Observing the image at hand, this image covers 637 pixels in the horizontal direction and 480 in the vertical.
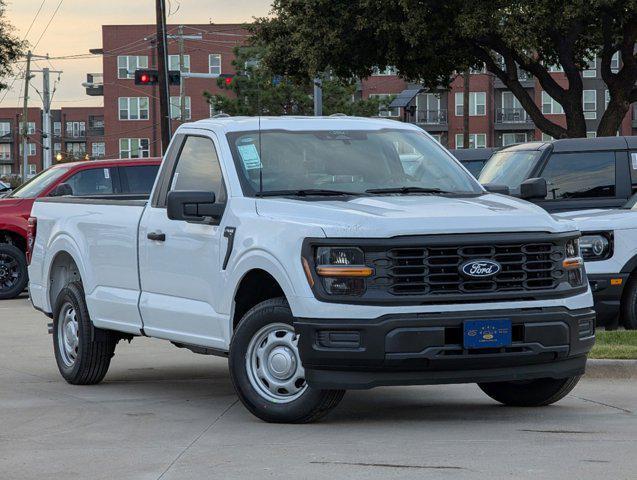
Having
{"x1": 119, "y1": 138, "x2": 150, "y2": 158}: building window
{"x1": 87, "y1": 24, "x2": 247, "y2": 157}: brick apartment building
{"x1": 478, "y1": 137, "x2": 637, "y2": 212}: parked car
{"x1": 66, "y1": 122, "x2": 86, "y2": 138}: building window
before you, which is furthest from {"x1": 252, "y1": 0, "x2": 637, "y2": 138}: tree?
{"x1": 66, "y1": 122, "x2": 86, "y2": 138}: building window

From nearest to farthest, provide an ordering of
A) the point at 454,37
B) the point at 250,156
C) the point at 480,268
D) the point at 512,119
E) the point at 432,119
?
the point at 480,268, the point at 250,156, the point at 454,37, the point at 512,119, the point at 432,119

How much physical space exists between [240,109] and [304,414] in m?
48.9

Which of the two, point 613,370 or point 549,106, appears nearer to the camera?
point 613,370

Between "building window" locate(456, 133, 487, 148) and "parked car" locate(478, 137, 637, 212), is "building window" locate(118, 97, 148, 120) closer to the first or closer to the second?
"building window" locate(456, 133, 487, 148)

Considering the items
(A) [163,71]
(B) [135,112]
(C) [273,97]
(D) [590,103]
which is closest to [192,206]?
(A) [163,71]

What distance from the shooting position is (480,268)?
27.6 feet

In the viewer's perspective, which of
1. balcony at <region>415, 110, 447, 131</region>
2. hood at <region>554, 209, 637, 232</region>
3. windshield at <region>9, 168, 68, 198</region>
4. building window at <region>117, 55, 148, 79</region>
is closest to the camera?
hood at <region>554, 209, 637, 232</region>

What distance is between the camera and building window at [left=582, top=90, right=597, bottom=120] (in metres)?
90.0

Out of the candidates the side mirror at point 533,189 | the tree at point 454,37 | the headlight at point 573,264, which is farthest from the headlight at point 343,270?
the tree at point 454,37

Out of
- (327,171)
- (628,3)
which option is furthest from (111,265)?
A: (628,3)

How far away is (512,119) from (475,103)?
3139mm

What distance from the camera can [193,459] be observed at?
7.71 metres

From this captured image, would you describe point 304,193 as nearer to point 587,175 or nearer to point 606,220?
point 606,220

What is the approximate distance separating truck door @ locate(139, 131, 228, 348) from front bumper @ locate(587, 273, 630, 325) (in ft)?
16.3
